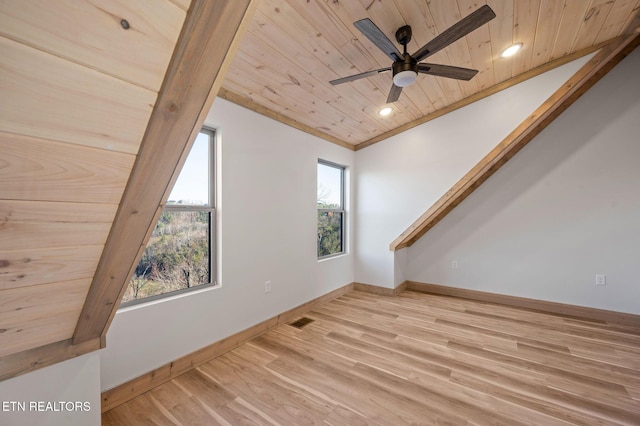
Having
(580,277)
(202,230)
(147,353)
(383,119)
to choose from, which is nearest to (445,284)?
(580,277)

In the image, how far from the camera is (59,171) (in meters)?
0.79

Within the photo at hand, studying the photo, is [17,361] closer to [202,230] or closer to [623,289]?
[202,230]

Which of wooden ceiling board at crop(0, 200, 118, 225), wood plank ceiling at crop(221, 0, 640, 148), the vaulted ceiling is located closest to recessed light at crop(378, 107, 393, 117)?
wood plank ceiling at crop(221, 0, 640, 148)

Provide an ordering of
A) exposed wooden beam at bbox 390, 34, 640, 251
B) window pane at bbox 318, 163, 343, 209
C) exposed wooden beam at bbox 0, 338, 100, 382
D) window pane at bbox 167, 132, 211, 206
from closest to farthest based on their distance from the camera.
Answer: exposed wooden beam at bbox 0, 338, 100, 382
window pane at bbox 167, 132, 211, 206
exposed wooden beam at bbox 390, 34, 640, 251
window pane at bbox 318, 163, 343, 209

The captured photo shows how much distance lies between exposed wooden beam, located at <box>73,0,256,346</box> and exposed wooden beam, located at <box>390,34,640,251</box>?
3.31m

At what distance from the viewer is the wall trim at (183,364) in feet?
5.76

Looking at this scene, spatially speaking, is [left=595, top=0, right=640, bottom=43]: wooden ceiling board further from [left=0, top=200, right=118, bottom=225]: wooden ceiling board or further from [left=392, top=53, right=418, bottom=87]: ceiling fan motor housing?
[left=0, top=200, right=118, bottom=225]: wooden ceiling board

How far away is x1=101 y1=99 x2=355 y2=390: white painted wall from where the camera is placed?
1887mm

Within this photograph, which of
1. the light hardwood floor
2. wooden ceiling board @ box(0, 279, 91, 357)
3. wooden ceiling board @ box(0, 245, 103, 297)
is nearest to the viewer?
wooden ceiling board @ box(0, 245, 103, 297)

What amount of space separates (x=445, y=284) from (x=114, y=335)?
13.4 ft

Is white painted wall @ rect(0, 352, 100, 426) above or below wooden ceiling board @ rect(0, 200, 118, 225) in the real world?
below

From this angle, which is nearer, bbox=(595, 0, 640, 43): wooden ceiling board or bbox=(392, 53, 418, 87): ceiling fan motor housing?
bbox=(392, 53, 418, 87): ceiling fan motor housing

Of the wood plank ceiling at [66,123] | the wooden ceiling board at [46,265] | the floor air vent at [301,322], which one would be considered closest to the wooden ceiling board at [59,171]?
the wood plank ceiling at [66,123]

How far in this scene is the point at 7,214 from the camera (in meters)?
0.79
